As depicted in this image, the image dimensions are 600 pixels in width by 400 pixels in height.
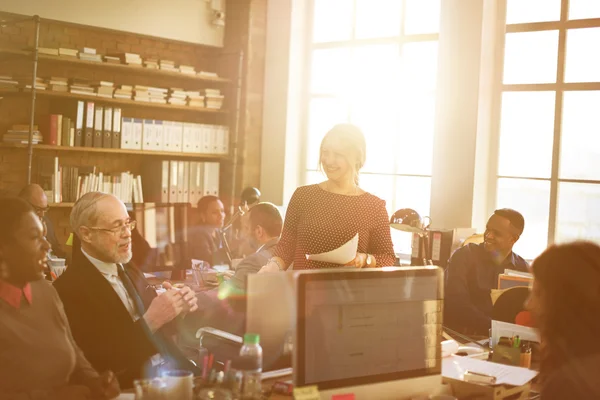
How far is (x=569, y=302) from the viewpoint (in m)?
1.64

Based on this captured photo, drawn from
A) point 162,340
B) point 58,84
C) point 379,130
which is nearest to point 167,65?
point 58,84

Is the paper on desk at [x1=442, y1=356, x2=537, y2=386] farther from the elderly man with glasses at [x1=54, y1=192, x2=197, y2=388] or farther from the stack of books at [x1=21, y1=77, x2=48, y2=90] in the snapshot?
the stack of books at [x1=21, y1=77, x2=48, y2=90]

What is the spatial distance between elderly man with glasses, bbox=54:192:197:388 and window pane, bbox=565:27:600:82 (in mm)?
4162

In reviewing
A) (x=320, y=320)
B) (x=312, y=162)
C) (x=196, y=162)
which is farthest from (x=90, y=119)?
(x=320, y=320)

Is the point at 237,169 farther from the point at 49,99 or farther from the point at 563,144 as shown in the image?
the point at 563,144

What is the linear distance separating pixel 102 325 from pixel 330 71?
16.7 feet

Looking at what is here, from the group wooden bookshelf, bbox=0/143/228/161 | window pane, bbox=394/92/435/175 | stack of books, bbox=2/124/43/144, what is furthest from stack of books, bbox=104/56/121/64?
window pane, bbox=394/92/435/175

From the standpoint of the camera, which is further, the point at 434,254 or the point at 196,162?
the point at 196,162

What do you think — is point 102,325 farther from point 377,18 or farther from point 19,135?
point 377,18

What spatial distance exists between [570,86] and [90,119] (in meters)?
4.04

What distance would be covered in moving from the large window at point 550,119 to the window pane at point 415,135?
66 cm

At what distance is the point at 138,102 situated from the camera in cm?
649

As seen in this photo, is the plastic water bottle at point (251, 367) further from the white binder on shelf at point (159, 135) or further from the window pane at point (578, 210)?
the white binder on shelf at point (159, 135)

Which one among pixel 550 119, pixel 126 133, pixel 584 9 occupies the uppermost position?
pixel 584 9
